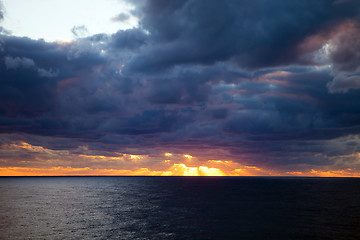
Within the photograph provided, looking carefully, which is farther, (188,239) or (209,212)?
(209,212)

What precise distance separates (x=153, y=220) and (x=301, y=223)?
4077 centimetres

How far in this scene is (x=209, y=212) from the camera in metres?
95.5

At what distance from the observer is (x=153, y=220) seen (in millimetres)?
80188

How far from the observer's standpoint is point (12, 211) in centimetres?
9550

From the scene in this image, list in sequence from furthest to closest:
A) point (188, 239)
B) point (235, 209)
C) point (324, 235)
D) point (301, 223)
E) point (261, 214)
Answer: point (235, 209), point (261, 214), point (301, 223), point (324, 235), point (188, 239)

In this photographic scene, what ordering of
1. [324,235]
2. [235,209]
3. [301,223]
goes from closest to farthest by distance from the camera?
1. [324,235]
2. [301,223]
3. [235,209]

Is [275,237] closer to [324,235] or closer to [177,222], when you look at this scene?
[324,235]

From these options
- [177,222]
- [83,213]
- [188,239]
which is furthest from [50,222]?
[188,239]

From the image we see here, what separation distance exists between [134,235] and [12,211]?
57456 millimetres

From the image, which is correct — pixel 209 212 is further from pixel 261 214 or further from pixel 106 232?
pixel 106 232

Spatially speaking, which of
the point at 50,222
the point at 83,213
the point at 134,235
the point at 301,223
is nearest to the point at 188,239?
the point at 134,235

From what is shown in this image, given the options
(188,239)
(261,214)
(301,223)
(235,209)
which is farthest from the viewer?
(235,209)

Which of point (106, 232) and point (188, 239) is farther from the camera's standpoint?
point (106, 232)

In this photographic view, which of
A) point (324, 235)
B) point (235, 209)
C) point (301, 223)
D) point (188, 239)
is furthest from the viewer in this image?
point (235, 209)
